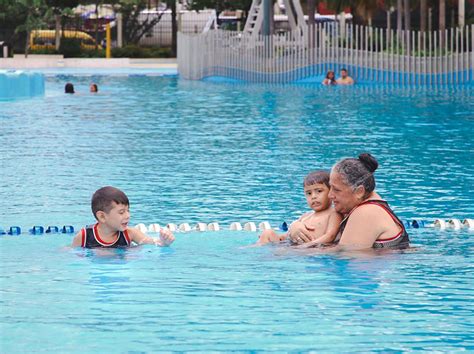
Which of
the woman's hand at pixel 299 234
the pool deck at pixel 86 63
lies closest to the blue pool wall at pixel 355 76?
the pool deck at pixel 86 63

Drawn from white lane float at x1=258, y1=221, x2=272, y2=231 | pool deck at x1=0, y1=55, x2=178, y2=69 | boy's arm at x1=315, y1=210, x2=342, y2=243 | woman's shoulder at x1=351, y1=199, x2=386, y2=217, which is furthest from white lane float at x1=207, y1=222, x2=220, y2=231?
pool deck at x1=0, y1=55, x2=178, y2=69

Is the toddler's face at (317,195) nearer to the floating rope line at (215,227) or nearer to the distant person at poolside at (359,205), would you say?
the distant person at poolside at (359,205)

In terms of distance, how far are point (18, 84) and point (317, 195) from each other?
24348mm

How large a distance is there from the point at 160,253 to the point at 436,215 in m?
3.70

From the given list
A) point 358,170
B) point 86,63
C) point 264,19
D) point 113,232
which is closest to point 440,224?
point 358,170

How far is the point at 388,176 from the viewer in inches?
647

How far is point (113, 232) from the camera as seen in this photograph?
10078 millimetres

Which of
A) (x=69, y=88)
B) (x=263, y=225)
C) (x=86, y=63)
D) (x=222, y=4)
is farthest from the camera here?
(x=222, y=4)

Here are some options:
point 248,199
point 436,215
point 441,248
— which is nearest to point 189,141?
point 248,199

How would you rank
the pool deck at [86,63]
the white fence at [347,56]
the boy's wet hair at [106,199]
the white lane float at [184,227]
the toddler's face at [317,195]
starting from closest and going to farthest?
the boy's wet hair at [106,199]
the toddler's face at [317,195]
the white lane float at [184,227]
the white fence at [347,56]
the pool deck at [86,63]

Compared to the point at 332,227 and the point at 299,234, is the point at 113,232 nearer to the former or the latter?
the point at 299,234

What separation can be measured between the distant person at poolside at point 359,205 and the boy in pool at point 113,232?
1384 mm

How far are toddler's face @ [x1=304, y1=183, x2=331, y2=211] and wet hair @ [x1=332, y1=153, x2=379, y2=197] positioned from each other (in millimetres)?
466

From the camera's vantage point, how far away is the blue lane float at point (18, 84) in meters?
32.9
